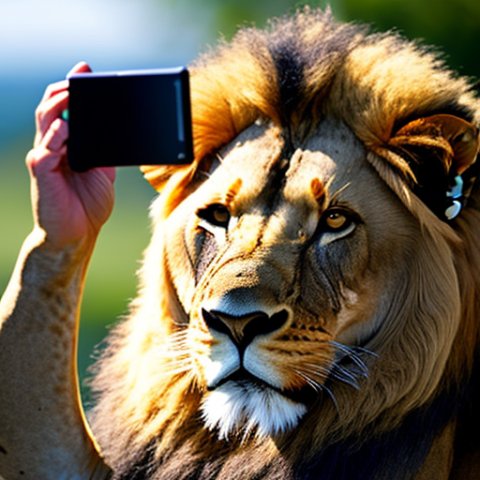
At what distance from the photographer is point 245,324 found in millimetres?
3154

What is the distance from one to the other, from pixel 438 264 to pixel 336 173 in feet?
1.13

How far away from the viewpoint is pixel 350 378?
11.2 feet

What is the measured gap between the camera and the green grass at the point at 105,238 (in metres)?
13.1

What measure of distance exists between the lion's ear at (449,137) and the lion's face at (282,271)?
0.15 m

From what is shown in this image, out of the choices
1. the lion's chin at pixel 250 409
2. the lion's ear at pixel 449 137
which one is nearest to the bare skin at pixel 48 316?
the lion's chin at pixel 250 409

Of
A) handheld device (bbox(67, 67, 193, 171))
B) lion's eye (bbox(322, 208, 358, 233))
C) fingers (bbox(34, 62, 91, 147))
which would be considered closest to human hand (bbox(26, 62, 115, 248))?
fingers (bbox(34, 62, 91, 147))

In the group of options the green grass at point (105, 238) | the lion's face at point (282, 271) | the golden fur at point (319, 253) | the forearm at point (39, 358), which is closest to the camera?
the lion's face at point (282, 271)

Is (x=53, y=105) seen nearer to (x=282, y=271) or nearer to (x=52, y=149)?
(x=52, y=149)

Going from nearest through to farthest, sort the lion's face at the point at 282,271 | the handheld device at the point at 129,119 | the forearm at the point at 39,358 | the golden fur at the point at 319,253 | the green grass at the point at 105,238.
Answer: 1. the handheld device at the point at 129,119
2. the lion's face at the point at 282,271
3. the golden fur at the point at 319,253
4. the forearm at the point at 39,358
5. the green grass at the point at 105,238

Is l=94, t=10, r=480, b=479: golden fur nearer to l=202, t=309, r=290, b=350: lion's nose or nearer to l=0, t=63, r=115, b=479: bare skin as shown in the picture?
l=202, t=309, r=290, b=350: lion's nose

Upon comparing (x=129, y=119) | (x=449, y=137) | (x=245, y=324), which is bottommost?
(x=245, y=324)

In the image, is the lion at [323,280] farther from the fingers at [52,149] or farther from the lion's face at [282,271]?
the fingers at [52,149]

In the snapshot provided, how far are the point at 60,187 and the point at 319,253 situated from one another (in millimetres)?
666

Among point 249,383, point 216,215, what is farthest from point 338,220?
point 249,383
